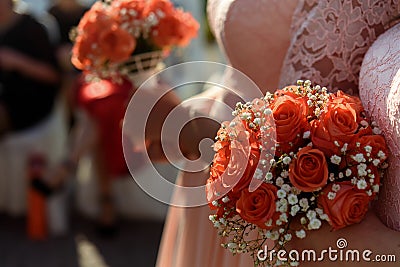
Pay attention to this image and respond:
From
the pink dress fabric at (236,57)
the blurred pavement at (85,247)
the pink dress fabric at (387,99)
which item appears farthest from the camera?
the blurred pavement at (85,247)

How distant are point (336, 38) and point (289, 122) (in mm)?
285

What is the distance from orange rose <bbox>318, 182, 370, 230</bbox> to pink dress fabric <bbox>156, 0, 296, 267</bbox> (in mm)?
351

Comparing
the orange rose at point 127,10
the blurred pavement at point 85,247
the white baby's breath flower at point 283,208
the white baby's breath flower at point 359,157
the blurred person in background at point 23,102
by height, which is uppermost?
the white baby's breath flower at point 359,157

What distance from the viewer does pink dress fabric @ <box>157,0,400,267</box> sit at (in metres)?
1.34

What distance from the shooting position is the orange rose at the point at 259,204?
1148mm

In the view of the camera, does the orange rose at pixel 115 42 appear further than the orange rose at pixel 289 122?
Yes

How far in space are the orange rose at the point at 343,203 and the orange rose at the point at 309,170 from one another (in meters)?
0.03

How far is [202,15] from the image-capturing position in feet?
19.5

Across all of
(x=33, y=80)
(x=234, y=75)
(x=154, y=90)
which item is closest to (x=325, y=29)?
(x=234, y=75)

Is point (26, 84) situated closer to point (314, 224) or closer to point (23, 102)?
point (23, 102)

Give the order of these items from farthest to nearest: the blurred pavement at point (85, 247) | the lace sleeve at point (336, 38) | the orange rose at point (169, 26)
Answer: the blurred pavement at point (85, 247), the orange rose at point (169, 26), the lace sleeve at point (336, 38)

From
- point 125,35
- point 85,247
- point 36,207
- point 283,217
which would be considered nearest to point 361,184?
point 283,217

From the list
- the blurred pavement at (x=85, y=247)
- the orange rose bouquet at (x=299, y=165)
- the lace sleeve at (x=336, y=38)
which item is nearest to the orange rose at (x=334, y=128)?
the orange rose bouquet at (x=299, y=165)

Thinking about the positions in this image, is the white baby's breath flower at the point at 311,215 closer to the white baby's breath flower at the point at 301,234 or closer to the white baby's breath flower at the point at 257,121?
the white baby's breath flower at the point at 301,234
